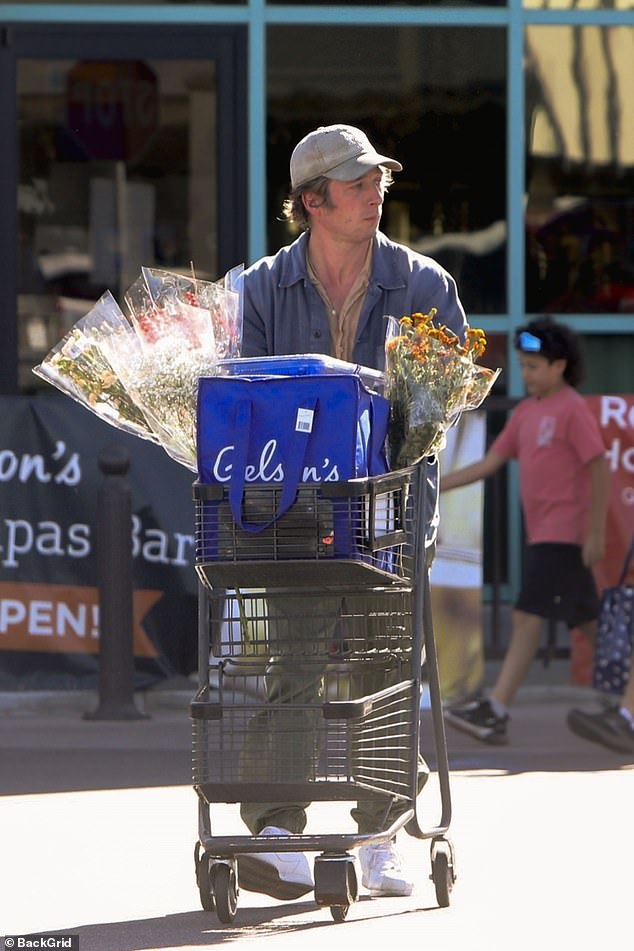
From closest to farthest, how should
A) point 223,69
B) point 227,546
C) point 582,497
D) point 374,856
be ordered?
point 227,546
point 374,856
point 582,497
point 223,69

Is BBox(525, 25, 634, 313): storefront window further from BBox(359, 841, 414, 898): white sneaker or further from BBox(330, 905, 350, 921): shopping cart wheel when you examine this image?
BBox(330, 905, 350, 921): shopping cart wheel

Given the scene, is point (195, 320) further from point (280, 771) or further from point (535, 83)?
point (535, 83)

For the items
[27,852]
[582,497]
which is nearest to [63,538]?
[582,497]

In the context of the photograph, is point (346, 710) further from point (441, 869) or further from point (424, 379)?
point (424, 379)

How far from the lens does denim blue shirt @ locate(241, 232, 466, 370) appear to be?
5.81m

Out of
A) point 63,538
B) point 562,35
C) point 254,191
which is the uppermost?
point 562,35

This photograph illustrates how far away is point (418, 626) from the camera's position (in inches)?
209

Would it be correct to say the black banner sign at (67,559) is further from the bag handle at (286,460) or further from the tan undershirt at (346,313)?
the bag handle at (286,460)

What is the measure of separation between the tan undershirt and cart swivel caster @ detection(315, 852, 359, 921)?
1.44 metres


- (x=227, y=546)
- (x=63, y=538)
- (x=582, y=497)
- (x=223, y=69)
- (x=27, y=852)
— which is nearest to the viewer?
(x=227, y=546)

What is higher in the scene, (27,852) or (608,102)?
(608,102)

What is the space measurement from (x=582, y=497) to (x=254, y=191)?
3773 millimetres

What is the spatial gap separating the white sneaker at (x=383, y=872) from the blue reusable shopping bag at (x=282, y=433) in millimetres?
1126

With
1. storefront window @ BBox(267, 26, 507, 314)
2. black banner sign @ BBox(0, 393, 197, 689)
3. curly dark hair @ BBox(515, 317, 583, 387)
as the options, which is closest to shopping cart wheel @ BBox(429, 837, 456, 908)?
curly dark hair @ BBox(515, 317, 583, 387)
